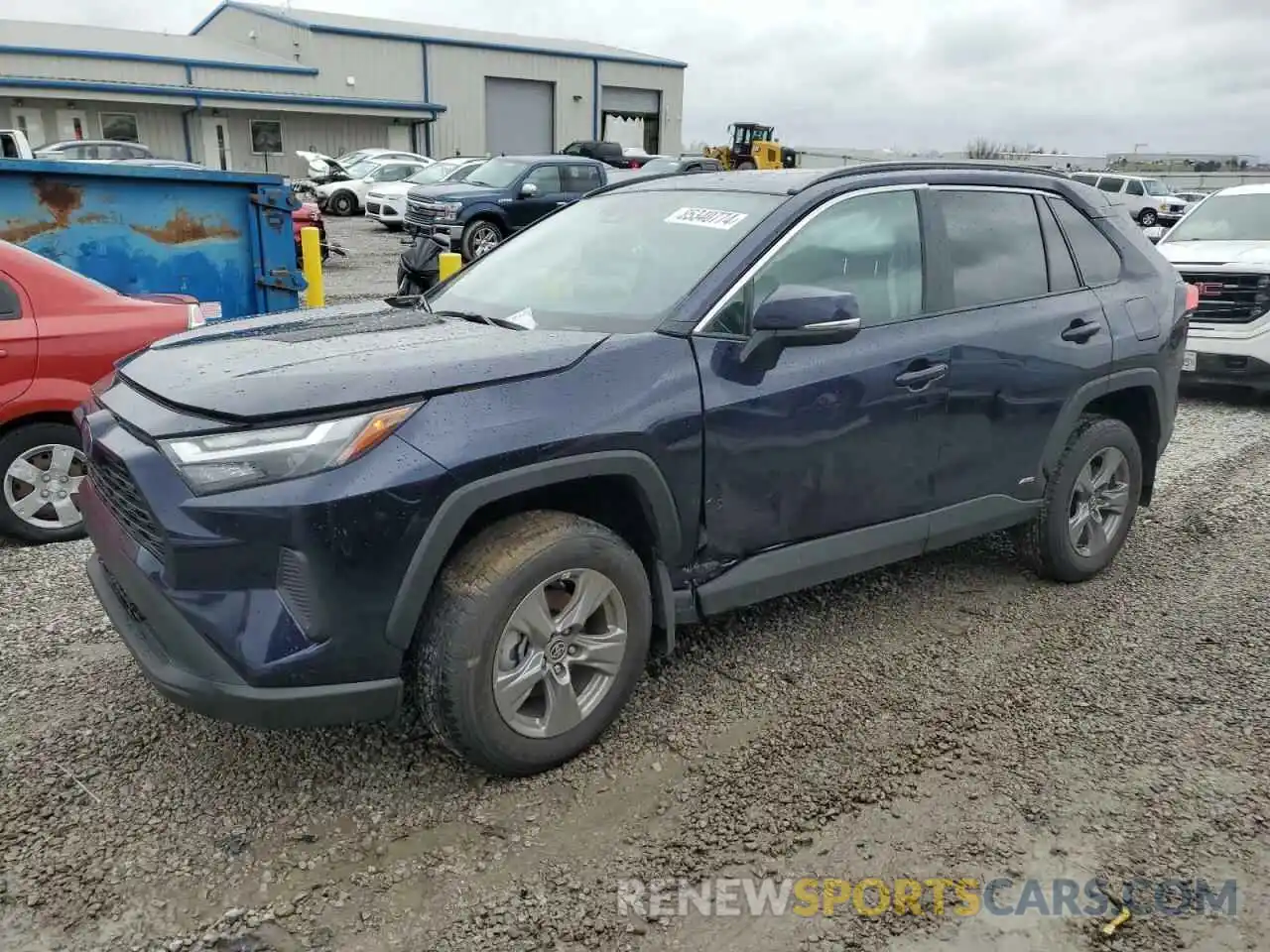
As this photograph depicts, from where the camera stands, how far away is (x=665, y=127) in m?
47.8

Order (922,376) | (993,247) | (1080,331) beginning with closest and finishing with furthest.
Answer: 1. (922,376)
2. (993,247)
3. (1080,331)

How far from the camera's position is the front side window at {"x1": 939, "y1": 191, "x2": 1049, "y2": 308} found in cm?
394

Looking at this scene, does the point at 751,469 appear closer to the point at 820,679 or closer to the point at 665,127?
the point at 820,679

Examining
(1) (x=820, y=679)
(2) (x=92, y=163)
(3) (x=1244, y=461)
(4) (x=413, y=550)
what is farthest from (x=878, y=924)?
(2) (x=92, y=163)

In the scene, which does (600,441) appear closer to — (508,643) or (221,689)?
(508,643)

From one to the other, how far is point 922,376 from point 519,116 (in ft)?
142

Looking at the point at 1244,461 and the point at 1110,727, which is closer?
the point at 1110,727

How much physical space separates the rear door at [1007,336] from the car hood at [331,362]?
156 cm

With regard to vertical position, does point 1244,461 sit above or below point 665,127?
below

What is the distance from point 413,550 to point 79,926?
1184 mm

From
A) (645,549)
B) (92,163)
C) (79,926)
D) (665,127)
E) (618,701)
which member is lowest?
(79,926)

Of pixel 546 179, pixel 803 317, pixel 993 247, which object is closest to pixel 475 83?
pixel 546 179

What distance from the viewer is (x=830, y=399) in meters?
3.39

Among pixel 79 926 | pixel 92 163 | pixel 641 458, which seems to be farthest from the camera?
pixel 92 163
